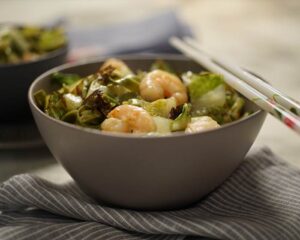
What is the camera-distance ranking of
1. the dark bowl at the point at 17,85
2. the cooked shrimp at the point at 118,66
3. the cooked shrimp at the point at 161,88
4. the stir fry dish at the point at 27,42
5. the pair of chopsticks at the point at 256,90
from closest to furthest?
→ 1. the pair of chopsticks at the point at 256,90
2. the cooked shrimp at the point at 161,88
3. the cooked shrimp at the point at 118,66
4. the dark bowl at the point at 17,85
5. the stir fry dish at the point at 27,42

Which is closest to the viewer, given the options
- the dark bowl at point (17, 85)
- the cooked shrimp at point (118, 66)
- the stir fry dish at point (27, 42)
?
the cooked shrimp at point (118, 66)

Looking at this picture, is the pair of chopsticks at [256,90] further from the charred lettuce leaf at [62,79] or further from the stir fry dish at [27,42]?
the stir fry dish at [27,42]

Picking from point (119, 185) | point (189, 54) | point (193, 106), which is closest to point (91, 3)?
point (189, 54)

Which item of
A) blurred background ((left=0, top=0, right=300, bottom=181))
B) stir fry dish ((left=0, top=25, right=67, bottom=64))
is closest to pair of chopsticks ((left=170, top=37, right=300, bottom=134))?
blurred background ((left=0, top=0, right=300, bottom=181))

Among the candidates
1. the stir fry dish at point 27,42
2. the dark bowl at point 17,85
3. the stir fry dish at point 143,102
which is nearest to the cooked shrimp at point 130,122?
the stir fry dish at point 143,102

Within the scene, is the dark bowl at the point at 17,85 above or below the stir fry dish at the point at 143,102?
below

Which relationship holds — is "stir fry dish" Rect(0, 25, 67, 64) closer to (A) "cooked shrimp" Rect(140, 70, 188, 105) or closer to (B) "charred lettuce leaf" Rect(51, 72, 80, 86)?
(B) "charred lettuce leaf" Rect(51, 72, 80, 86)

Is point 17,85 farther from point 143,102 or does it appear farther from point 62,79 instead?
point 143,102
